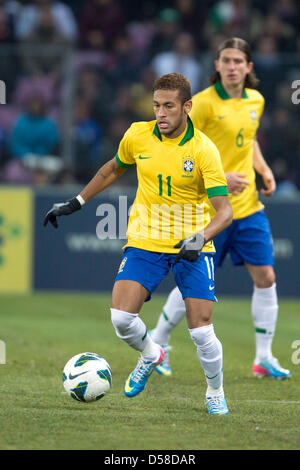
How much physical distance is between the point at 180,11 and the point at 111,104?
2922mm

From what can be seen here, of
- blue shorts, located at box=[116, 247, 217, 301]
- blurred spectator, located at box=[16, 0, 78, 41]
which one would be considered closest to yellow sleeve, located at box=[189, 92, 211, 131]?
blue shorts, located at box=[116, 247, 217, 301]

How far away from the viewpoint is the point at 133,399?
646 centimetres

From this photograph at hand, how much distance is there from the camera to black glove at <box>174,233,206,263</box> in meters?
5.58

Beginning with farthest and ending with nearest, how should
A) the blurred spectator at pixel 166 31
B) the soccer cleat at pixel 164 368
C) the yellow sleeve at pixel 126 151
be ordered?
the blurred spectator at pixel 166 31 → the soccer cleat at pixel 164 368 → the yellow sleeve at pixel 126 151

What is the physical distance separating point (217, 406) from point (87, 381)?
87 cm

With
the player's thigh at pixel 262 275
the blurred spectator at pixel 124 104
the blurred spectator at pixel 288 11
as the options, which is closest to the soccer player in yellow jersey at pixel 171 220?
the player's thigh at pixel 262 275

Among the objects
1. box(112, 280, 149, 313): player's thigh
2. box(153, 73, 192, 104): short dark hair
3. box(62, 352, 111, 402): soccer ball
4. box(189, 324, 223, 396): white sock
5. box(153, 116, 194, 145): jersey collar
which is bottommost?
box(62, 352, 111, 402): soccer ball

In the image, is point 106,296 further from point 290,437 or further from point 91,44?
point 290,437

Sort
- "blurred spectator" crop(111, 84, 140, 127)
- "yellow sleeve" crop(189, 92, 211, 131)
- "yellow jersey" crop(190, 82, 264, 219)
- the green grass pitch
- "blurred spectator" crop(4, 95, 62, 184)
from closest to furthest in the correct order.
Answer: the green grass pitch < "yellow sleeve" crop(189, 92, 211, 131) < "yellow jersey" crop(190, 82, 264, 219) < "blurred spectator" crop(4, 95, 62, 184) < "blurred spectator" crop(111, 84, 140, 127)

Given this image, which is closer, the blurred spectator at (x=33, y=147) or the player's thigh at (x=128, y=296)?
the player's thigh at (x=128, y=296)

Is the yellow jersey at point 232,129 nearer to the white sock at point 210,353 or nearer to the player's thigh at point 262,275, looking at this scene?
the player's thigh at point 262,275

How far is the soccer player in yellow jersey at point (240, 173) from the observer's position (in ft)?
24.7

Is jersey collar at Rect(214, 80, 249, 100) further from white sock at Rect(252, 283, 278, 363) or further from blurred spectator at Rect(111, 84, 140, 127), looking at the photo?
blurred spectator at Rect(111, 84, 140, 127)

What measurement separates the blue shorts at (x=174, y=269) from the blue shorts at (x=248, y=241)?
151 centimetres
